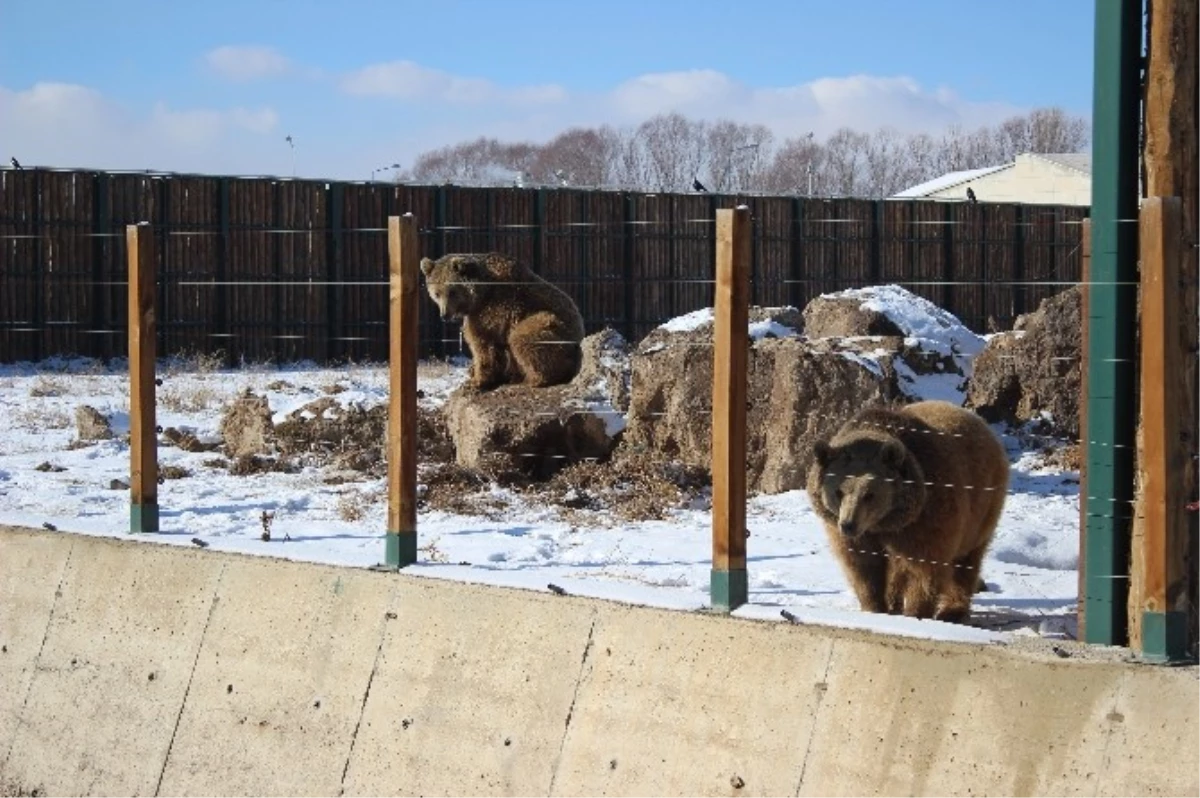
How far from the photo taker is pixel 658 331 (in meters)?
13.4

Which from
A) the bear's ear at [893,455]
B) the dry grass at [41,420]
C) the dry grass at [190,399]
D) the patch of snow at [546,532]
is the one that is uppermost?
the bear's ear at [893,455]

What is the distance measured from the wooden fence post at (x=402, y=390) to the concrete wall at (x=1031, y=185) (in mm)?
42976

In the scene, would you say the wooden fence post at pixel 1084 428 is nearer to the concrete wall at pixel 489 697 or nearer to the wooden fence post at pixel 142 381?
the concrete wall at pixel 489 697

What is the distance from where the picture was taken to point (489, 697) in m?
5.75

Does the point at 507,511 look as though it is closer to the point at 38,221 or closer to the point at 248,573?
the point at 248,573

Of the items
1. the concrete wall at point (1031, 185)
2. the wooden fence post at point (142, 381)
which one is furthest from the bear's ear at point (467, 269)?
the concrete wall at point (1031, 185)

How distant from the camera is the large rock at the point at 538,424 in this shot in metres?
12.5

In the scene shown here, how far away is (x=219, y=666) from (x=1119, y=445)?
373 cm

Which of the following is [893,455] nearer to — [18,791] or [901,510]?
[901,510]

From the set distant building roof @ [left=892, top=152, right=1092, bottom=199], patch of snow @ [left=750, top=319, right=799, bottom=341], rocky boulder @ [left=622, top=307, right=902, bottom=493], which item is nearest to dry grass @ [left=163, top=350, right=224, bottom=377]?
rocky boulder @ [left=622, top=307, right=902, bottom=493]

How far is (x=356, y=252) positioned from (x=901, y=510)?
23.2m

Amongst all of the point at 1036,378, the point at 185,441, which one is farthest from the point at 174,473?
the point at 1036,378

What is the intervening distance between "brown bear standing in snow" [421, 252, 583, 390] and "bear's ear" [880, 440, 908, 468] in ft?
20.8

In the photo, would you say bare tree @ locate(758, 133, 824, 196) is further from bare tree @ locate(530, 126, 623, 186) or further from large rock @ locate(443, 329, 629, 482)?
large rock @ locate(443, 329, 629, 482)
